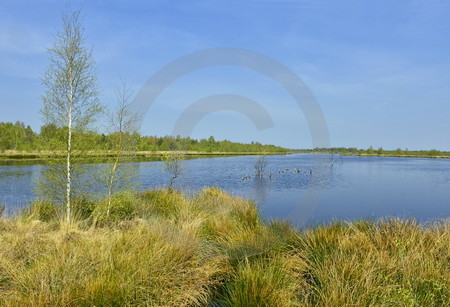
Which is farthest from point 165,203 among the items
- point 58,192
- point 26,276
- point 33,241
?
point 26,276

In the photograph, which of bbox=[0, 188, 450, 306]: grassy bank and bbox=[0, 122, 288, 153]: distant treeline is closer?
bbox=[0, 188, 450, 306]: grassy bank

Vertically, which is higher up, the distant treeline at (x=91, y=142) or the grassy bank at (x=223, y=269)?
the distant treeline at (x=91, y=142)

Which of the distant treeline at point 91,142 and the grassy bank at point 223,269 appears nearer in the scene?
the grassy bank at point 223,269

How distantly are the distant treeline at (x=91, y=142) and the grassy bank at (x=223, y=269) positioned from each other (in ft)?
10.2

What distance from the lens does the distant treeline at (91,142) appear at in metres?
9.24

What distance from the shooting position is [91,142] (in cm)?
978

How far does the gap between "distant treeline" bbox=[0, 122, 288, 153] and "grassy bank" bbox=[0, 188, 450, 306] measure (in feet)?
10.2

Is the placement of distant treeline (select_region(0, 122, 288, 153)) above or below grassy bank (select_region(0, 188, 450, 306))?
above

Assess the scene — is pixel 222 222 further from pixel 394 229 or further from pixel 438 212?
pixel 438 212

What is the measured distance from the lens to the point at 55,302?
3568 millimetres

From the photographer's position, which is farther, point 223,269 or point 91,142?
→ point 91,142

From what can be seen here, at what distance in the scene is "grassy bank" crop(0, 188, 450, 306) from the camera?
3914 mm

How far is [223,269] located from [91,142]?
6924 millimetres

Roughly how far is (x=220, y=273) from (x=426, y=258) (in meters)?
3.83
